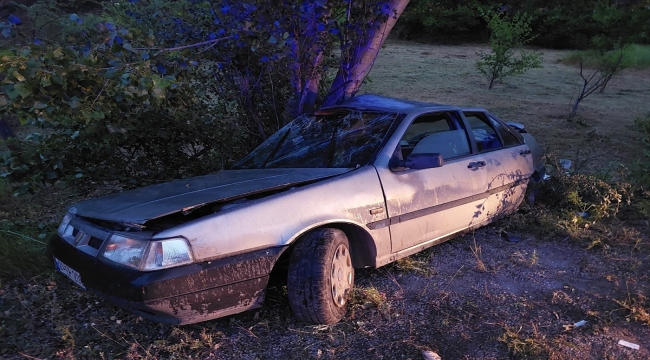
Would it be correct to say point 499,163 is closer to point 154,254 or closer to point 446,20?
point 154,254

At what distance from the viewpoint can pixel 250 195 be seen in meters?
3.12

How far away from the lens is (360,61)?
573 cm

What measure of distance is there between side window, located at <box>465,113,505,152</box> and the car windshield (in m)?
1.17

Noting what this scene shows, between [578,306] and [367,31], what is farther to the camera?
[367,31]

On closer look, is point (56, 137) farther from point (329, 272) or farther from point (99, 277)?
point (329, 272)

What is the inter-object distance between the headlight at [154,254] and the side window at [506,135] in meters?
3.45

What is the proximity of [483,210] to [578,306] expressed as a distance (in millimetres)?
1253

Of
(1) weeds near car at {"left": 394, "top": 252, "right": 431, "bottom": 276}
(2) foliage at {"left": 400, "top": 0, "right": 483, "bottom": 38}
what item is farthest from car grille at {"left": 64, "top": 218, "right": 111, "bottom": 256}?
(2) foliage at {"left": 400, "top": 0, "right": 483, "bottom": 38}

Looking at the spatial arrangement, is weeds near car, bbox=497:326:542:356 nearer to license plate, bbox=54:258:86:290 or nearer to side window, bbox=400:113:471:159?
side window, bbox=400:113:471:159

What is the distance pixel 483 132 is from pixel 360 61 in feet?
5.61

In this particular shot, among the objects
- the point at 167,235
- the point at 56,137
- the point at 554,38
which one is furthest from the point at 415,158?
the point at 554,38

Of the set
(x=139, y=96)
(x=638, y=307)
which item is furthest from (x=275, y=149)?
(x=638, y=307)

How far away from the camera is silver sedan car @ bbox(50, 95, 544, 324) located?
8.92 ft

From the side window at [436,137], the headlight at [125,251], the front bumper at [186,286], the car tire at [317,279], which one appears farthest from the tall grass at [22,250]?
the side window at [436,137]
